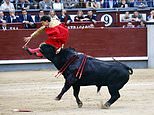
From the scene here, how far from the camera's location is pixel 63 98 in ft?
35.6

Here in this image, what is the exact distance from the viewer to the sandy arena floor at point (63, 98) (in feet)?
29.7

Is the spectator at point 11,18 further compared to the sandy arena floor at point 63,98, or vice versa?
the spectator at point 11,18

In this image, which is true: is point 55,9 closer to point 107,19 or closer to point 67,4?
point 67,4

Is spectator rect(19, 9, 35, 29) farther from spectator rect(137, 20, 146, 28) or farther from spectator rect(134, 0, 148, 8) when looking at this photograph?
spectator rect(134, 0, 148, 8)

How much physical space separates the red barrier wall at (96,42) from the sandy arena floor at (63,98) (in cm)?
156

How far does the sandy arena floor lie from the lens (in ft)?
29.7

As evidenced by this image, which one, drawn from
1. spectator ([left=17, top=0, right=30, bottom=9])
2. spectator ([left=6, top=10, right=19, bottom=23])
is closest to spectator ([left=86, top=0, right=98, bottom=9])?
spectator ([left=17, top=0, right=30, bottom=9])

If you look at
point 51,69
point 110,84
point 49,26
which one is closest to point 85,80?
point 110,84

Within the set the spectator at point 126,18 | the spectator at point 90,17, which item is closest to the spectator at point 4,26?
the spectator at point 90,17

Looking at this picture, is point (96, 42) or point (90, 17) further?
point (90, 17)

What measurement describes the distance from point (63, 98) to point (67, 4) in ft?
28.0

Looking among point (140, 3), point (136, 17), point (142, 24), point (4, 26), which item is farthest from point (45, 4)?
point (140, 3)

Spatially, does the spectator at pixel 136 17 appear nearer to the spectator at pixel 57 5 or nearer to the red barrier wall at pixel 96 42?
the red barrier wall at pixel 96 42

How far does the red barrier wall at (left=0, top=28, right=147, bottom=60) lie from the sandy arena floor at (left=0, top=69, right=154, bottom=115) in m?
1.56
